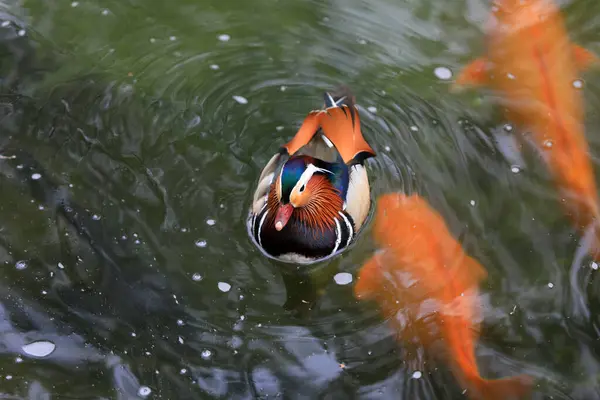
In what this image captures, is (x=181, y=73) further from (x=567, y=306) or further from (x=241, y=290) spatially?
(x=567, y=306)

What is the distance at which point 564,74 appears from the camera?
16.3 feet

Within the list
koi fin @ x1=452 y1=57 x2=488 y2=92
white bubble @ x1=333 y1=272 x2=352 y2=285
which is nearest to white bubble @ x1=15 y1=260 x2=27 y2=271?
white bubble @ x1=333 y1=272 x2=352 y2=285

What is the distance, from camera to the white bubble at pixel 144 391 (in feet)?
10.5

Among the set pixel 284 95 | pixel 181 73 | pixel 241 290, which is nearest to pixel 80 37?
pixel 181 73

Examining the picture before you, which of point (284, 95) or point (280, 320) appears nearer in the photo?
point (280, 320)

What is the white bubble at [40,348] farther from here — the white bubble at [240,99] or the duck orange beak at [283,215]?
the white bubble at [240,99]

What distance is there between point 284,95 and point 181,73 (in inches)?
30.6

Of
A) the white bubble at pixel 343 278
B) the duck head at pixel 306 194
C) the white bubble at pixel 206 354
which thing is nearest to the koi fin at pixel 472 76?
the duck head at pixel 306 194

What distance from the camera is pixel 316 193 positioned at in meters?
3.99

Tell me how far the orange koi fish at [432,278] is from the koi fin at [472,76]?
3.96ft

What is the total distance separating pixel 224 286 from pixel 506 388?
5.08 feet

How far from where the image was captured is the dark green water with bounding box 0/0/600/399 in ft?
11.0

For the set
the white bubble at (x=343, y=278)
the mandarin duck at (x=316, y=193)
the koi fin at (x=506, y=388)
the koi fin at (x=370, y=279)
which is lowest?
the koi fin at (x=506, y=388)

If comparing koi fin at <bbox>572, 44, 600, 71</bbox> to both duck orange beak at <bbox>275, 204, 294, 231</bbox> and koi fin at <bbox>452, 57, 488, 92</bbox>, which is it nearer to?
koi fin at <bbox>452, 57, 488, 92</bbox>
